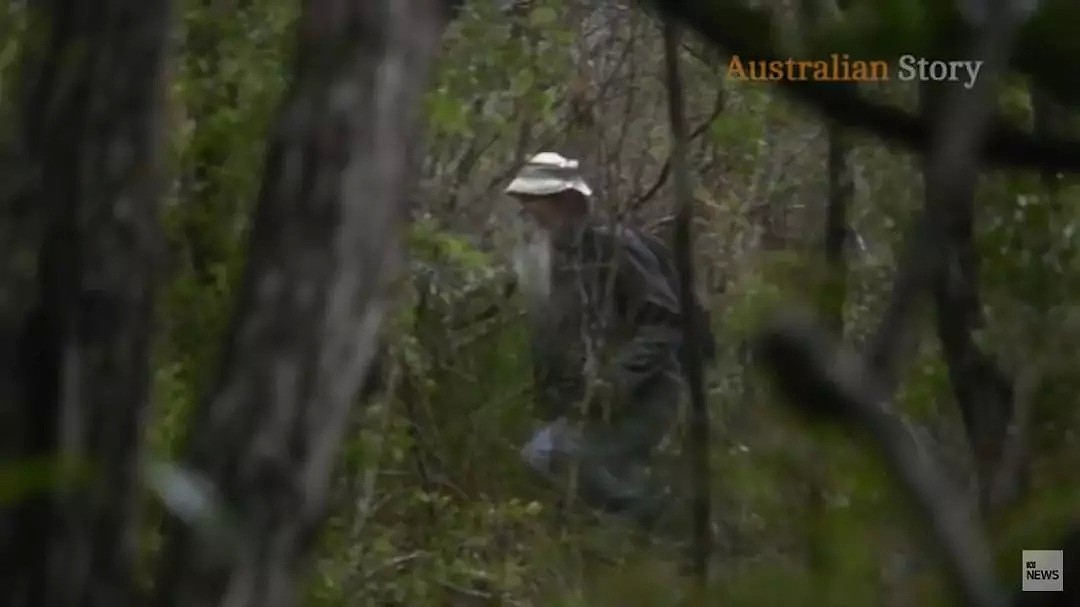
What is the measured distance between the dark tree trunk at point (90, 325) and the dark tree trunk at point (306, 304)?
4 centimetres

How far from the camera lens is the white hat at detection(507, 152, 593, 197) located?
2809mm

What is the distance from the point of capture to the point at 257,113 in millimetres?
2213

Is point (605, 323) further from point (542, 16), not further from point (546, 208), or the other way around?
point (542, 16)

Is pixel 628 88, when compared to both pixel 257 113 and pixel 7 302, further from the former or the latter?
pixel 7 302

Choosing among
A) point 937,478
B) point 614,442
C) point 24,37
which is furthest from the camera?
point 614,442

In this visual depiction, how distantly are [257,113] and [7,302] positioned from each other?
4.99ft

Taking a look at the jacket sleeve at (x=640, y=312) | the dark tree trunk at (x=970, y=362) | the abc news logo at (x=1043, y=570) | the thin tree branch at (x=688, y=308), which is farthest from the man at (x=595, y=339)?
the abc news logo at (x=1043, y=570)

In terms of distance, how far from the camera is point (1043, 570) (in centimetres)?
72

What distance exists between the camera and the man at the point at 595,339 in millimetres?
2361

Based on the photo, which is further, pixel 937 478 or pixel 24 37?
pixel 24 37

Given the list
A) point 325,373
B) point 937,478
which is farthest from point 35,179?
point 937,478

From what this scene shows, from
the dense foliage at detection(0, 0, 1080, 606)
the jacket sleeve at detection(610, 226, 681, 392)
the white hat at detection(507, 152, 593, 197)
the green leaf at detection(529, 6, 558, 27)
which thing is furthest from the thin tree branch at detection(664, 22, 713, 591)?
the green leaf at detection(529, 6, 558, 27)

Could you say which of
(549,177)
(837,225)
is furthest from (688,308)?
(549,177)

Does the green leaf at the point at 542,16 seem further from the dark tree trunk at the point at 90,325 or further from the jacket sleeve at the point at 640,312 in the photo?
the dark tree trunk at the point at 90,325
